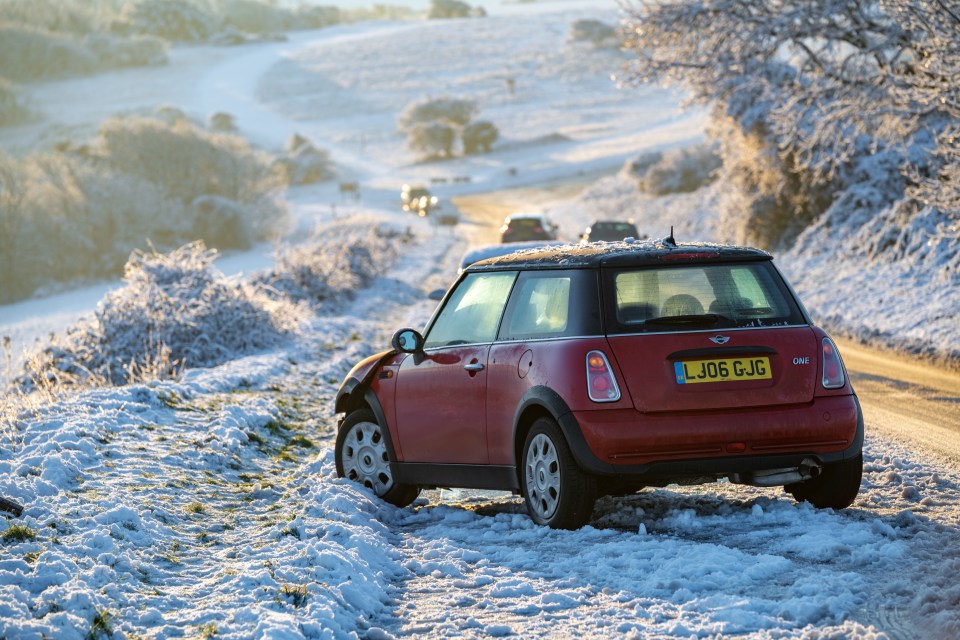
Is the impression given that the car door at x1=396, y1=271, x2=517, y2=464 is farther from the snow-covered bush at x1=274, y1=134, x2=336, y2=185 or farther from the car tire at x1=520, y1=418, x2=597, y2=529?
the snow-covered bush at x1=274, y1=134, x2=336, y2=185

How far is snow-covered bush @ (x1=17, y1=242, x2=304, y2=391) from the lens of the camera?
60.3 ft

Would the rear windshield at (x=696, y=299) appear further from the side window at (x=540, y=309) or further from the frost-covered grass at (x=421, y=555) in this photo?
the frost-covered grass at (x=421, y=555)

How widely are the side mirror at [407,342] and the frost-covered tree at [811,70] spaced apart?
1335 cm

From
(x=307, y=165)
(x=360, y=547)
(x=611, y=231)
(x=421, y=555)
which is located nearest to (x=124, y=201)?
(x=611, y=231)

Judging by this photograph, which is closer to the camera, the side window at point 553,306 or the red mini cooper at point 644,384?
the red mini cooper at point 644,384

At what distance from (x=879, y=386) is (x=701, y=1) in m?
14.9

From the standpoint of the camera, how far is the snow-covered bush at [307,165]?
113750 mm

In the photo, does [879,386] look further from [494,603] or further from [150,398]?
[494,603]

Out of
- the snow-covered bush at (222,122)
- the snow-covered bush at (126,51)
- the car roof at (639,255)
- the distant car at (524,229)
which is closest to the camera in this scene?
the car roof at (639,255)

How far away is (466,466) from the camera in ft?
28.1

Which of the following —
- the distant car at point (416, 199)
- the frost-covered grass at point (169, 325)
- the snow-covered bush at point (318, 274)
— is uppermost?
the frost-covered grass at point (169, 325)

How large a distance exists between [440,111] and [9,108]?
45.0 m

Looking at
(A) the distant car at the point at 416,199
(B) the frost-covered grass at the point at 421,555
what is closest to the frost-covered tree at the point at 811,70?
(B) the frost-covered grass at the point at 421,555

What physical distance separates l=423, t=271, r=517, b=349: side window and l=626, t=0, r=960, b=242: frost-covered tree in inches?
514
